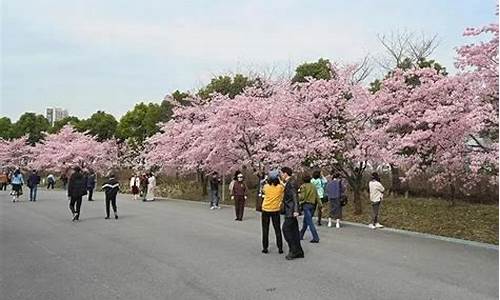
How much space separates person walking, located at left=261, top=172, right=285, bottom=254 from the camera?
9.55 metres

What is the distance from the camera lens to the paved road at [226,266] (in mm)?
6496

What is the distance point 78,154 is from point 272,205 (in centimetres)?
4325

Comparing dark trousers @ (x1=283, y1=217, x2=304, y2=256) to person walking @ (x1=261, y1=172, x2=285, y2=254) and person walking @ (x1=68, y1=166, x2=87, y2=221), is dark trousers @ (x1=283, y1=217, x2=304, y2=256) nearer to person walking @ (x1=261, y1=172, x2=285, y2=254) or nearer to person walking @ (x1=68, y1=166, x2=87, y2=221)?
person walking @ (x1=261, y1=172, x2=285, y2=254)

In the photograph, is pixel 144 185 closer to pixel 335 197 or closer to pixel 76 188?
pixel 76 188

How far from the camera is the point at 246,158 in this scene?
25.0 metres

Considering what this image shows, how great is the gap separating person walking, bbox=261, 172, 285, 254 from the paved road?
285 mm

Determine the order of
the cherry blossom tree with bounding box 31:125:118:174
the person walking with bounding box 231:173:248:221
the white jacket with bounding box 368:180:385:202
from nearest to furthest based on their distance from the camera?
the white jacket with bounding box 368:180:385:202 → the person walking with bounding box 231:173:248:221 → the cherry blossom tree with bounding box 31:125:118:174

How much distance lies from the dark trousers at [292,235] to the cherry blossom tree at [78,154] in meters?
40.6

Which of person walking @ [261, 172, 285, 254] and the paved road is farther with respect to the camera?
person walking @ [261, 172, 285, 254]

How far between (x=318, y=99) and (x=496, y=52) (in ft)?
24.0

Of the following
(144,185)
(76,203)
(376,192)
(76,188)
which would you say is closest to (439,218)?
(376,192)

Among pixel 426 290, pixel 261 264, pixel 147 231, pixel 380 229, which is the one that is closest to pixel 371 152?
pixel 380 229

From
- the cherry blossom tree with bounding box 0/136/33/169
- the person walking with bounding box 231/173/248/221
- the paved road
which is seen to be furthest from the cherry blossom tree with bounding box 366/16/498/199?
the cherry blossom tree with bounding box 0/136/33/169

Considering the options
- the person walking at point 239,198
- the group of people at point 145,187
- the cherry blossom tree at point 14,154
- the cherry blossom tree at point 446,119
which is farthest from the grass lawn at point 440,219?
the cherry blossom tree at point 14,154
